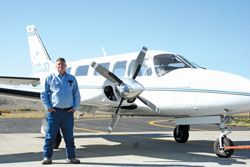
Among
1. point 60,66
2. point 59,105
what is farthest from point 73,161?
point 60,66

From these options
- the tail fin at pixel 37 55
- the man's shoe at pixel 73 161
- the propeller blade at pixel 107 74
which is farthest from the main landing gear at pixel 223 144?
the tail fin at pixel 37 55

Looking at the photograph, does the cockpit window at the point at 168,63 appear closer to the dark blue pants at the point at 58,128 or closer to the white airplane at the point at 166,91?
the white airplane at the point at 166,91

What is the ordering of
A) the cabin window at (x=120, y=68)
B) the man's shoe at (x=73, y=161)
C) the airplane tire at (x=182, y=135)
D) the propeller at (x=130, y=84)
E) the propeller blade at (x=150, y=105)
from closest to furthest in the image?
the man's shoe at (x=73, y=161) < the propeller at (x=130, y=84) < the propeller blade at (x=150, y=105) < the cabin window at (x=120, y=68) < the airplane tire at (x=182, y=135)

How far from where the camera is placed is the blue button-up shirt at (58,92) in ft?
29.3

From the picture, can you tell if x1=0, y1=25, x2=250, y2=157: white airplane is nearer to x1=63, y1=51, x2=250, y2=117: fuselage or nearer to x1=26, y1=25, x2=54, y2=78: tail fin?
x1=63, y1=51, x2=250, y2=117: fuselage

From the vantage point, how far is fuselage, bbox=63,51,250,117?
9859 millimetres

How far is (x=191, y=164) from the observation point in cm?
914

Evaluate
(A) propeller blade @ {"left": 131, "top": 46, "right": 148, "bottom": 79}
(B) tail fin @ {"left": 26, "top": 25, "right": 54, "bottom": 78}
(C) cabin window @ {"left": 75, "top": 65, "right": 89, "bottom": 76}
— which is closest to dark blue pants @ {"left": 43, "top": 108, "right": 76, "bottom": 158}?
(A) propeller blade @ {"left": 131, "top": 46, "right": 148, "bottom": 79}

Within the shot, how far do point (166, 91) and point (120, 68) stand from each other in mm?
2026

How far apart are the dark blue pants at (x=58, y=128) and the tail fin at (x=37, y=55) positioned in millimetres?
8830

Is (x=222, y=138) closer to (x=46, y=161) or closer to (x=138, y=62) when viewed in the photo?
(x=138, y=62)

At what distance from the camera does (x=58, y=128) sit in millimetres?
9078

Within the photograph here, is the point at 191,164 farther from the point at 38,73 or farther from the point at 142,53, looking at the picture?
the point at 38,73

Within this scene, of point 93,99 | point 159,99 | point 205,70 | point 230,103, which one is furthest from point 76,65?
point 230,103
